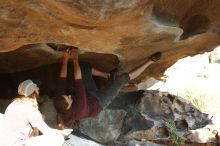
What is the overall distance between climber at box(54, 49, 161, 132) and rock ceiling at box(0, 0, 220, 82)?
0.94 ft

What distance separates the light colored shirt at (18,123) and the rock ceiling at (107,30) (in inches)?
38.4

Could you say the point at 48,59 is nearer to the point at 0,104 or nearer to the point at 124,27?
the point at 0,104

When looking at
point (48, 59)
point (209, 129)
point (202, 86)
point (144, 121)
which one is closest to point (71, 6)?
point (48, 59)

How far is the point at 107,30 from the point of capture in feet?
17.5

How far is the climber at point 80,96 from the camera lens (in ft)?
19.7

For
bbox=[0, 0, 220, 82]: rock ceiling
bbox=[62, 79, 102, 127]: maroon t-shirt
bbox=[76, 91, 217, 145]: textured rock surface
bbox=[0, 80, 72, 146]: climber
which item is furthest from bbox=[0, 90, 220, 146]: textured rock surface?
bbox=[0, 80, 72, 146]: climber

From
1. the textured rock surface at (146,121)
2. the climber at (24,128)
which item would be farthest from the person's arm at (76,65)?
the textured rock surface at (146,121)

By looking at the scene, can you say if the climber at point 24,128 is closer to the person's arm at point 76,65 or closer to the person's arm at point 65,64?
the person's arm at point 76,65

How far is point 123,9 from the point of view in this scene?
453 cm

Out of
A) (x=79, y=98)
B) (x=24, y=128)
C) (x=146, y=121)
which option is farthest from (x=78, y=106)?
(x=146, y=121)

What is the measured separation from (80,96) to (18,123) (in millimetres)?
1461

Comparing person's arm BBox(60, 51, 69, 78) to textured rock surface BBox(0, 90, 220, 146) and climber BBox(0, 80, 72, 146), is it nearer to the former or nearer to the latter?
climber BBox(0, 80, 72, 146)

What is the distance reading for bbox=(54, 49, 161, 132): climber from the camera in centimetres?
600

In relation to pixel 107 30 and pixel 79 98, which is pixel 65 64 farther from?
pixel 107 30
